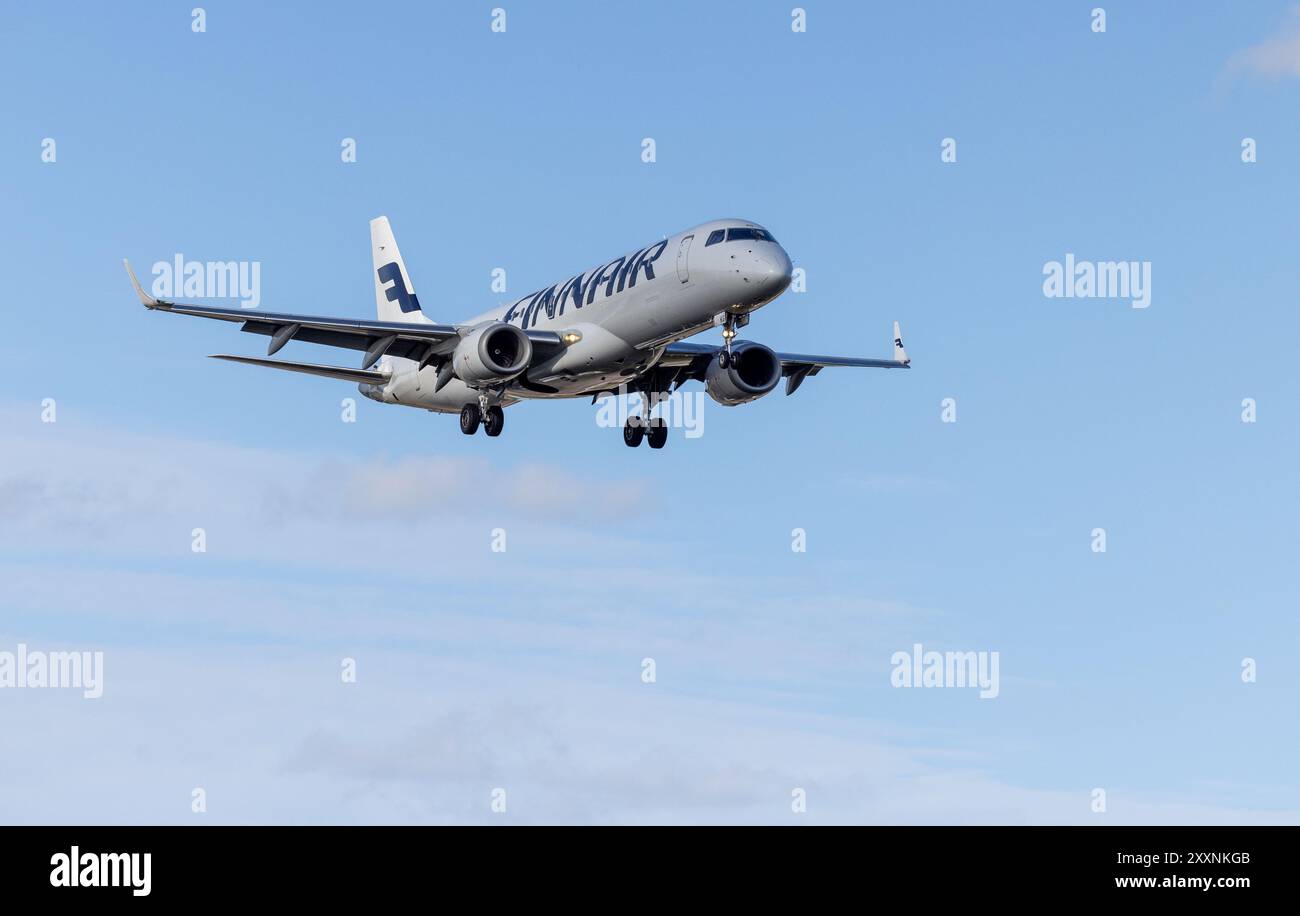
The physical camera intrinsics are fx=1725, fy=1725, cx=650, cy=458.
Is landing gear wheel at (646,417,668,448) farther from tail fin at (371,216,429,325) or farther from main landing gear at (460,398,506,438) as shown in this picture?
tail fin at (371,216,429,325)

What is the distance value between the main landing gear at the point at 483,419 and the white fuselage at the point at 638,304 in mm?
588

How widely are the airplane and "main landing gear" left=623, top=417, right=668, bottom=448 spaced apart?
3cm

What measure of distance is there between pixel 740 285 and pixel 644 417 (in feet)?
38.7

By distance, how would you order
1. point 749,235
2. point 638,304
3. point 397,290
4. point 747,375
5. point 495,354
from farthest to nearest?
point 397,290, point 747,375, point 495,354, point 638,304, point 749,235

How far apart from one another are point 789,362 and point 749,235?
1391 centimetres

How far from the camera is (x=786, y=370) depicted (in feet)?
206

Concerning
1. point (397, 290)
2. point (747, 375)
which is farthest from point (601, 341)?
point (397, 290)

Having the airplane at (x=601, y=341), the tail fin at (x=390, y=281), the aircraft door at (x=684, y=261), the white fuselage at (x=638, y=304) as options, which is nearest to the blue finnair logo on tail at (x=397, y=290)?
the tail fin at (x=390, y=281)

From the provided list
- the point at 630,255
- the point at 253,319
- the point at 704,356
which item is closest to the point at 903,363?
the point at 704,356

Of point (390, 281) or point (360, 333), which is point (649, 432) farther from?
point (390, 281)

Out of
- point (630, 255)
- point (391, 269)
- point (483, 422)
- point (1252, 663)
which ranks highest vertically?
point (391, 269)

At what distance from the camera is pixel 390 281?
238 feet

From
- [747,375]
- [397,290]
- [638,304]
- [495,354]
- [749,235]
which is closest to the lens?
[749,235]

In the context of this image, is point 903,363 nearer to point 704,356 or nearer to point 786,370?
point 786,370
